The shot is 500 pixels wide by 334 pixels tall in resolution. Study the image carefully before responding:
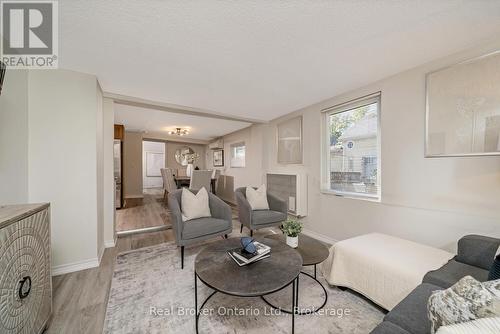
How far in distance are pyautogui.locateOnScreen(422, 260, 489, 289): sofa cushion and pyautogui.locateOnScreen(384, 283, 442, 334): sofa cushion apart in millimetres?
168

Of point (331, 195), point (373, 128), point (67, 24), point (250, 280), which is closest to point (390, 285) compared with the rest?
point (250, 280)

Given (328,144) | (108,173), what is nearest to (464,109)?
(328,144)

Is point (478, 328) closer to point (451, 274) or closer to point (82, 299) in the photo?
point (451, 274)

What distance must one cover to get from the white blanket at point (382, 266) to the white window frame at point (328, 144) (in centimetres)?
76

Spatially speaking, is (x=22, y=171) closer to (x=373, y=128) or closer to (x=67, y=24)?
(x=67, y=24)

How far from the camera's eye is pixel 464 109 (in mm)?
1730

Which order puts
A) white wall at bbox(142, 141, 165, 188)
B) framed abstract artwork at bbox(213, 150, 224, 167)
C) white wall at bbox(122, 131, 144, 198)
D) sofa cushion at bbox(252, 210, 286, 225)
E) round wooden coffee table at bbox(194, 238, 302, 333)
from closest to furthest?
round wooden coffee table at bbox(194, 238, 302, 333) < sofa cushion at bbox(252, 210, 286, 225) < white wall at bbox(122, 131, 144, 198) < framed abstract artwork at bbox(213, 150, 224, 167) < white wall at bbox(142, 141, 165, 188)

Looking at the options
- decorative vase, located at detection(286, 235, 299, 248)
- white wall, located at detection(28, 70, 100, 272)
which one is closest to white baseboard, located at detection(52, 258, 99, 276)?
white wall, located at detection(28, 70, 100, 272)

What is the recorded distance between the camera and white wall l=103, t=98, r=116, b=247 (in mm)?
2703

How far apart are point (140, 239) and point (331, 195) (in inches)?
125

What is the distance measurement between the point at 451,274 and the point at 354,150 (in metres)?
1.76

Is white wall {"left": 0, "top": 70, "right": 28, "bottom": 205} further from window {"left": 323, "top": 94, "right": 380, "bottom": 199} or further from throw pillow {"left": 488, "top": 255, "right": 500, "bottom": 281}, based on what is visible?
window {"left": 323, "top": 94, "right": 380, "bottom": 199}

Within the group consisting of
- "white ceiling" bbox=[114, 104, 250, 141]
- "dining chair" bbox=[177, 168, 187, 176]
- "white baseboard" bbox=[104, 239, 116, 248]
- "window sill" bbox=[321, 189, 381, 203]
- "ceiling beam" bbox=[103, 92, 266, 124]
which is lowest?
"white baseboard" bbox=[104, 239, 116, 248]

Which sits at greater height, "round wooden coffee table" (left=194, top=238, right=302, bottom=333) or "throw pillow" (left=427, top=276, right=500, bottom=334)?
"throw pillow" (left=427, top=276, right=500, bottom=334)
